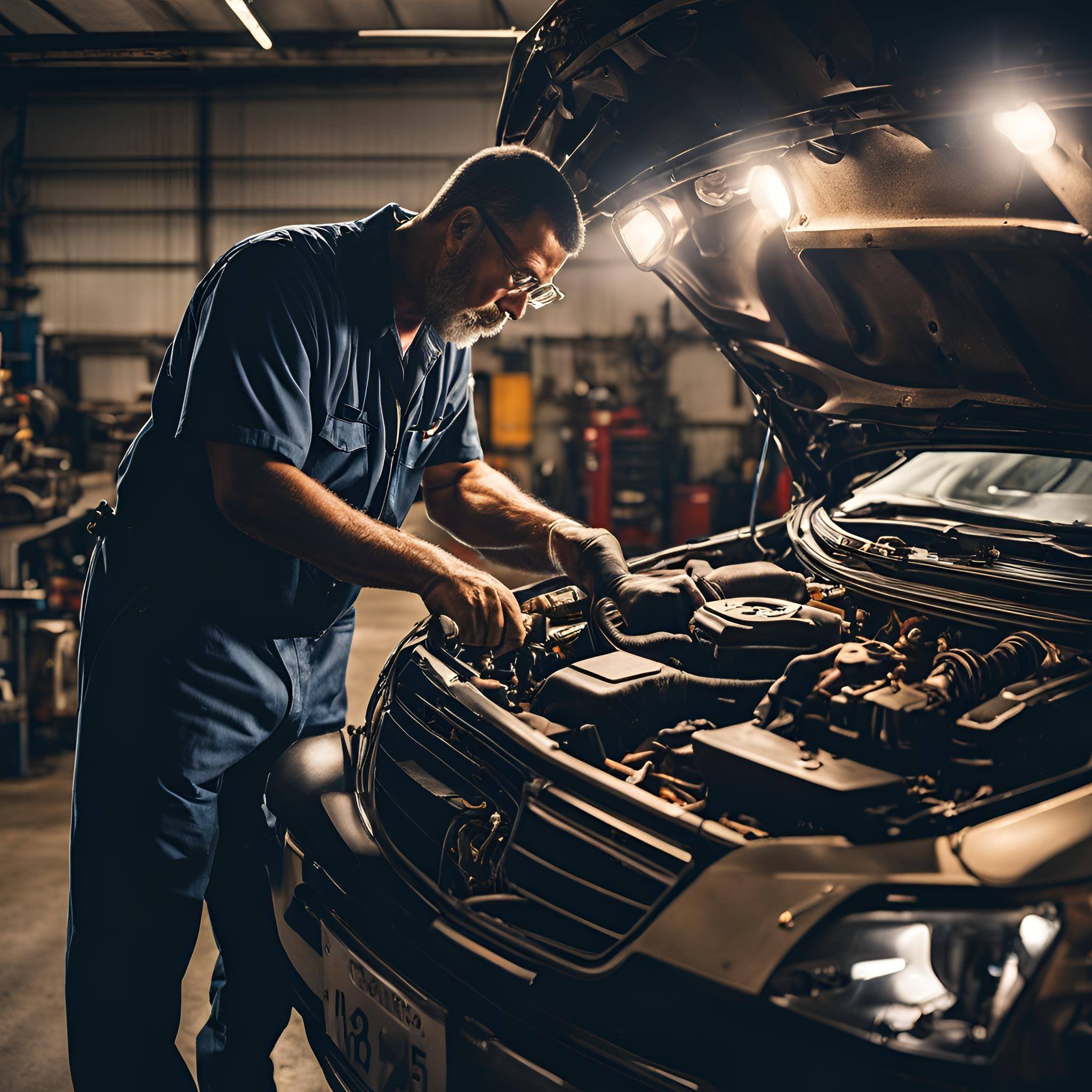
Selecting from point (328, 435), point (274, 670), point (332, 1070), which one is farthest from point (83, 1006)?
point (328, 435)

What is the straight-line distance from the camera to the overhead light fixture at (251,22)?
6160mm

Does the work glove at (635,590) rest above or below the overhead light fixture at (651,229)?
below

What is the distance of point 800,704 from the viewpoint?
50.8 inches

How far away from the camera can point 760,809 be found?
1145mm

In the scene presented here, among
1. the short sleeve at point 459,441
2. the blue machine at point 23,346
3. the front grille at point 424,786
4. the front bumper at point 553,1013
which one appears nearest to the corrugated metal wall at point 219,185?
the blue machine at point 23,346

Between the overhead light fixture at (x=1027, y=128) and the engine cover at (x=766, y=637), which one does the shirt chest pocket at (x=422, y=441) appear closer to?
the engine cover at (x=766, y=637)

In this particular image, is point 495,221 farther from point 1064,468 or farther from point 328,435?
point 1064,468

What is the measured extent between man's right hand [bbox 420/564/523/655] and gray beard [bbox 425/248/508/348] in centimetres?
45

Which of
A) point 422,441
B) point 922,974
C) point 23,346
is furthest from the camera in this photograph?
point 23,346

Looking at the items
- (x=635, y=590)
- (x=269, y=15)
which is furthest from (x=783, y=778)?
(x=269, y=15)

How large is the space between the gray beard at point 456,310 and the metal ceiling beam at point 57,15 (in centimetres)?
373

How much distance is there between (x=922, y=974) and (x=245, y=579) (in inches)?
44.2

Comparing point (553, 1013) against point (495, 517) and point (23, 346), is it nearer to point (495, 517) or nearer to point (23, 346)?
point (495, 517)

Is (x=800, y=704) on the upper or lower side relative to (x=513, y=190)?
lower
